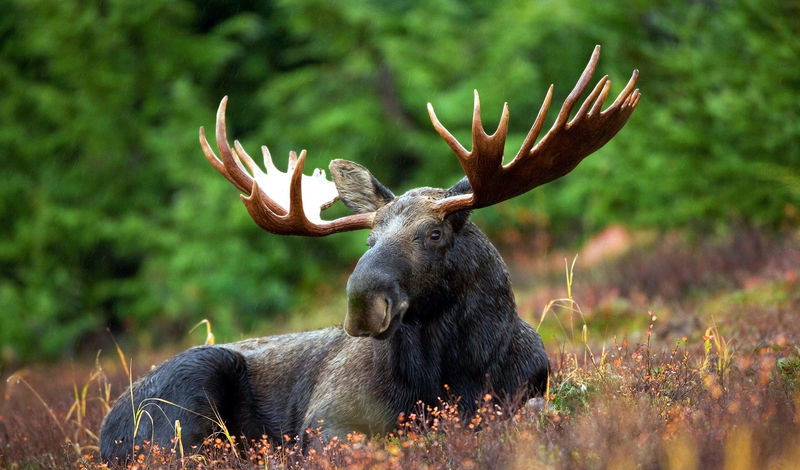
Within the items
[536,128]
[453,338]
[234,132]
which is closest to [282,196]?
[453,338]

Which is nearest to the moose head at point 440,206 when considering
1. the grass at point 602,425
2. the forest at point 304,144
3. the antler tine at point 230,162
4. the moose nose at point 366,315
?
the moose nose at point 366,315

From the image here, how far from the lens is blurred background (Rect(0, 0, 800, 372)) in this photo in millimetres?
14281

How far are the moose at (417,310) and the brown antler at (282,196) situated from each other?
0.04 feet

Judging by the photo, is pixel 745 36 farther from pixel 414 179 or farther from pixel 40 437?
pixel 40 437

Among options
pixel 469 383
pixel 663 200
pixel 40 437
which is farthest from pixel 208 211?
pixel 469 383

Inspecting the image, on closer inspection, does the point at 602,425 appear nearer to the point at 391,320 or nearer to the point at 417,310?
the point at 391,320

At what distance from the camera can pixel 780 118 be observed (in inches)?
383

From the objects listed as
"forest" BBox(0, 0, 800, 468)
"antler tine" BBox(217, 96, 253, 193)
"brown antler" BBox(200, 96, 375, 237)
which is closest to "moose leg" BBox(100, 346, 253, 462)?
"brown antler" BBox(200, 96, 375, 237)

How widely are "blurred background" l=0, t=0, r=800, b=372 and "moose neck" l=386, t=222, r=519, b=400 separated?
8402mm

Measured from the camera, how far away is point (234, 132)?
18656 mm

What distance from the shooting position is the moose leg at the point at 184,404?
4.48 metres

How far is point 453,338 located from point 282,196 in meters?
1.59

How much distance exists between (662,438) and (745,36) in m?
8.62

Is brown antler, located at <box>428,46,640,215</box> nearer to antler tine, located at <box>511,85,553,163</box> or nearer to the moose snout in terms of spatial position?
antler tine, located at <box>511,85,553,163</box>
